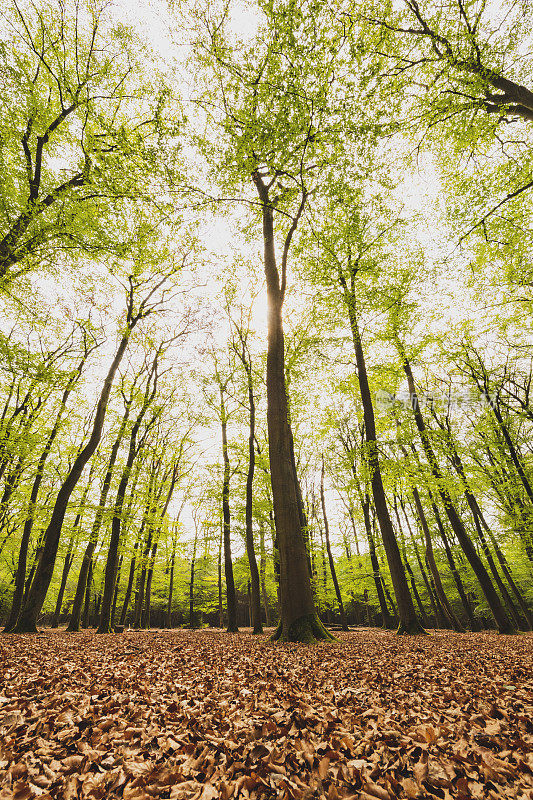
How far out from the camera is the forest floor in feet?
6.10

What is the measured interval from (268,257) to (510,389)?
1267 centimetres

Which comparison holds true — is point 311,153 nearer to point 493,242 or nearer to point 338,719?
point 493,242

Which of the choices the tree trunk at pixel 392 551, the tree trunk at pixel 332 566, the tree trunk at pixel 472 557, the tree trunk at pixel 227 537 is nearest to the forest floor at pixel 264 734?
the tree trunk at pixel 392 551

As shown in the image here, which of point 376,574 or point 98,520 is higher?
point 98,520

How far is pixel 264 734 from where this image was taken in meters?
2.46

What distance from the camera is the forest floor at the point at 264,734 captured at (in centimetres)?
186

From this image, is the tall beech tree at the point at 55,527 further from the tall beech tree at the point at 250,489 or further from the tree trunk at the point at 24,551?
the tall beech tree at the point at 250,489

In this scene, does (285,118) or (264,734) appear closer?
(264,734)

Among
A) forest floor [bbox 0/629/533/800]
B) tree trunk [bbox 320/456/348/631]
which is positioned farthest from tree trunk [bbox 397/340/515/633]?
tree trunk [bbox 320/456/348/631]

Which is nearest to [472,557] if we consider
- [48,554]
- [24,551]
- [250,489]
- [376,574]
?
[376,574]

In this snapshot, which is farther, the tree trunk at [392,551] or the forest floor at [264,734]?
the tree trunk at [392,551]

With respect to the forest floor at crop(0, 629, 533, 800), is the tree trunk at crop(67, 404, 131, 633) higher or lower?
higher

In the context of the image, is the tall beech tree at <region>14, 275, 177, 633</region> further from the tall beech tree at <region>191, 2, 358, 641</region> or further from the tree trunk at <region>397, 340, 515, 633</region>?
the tree trunk at <region>397, 340, 515, 633</region>

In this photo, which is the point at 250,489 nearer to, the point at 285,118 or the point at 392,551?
the point at 392,551
